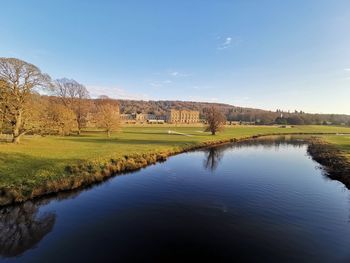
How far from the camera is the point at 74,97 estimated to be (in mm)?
66500

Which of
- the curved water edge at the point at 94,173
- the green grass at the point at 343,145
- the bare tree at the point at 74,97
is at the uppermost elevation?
the bare tree at the point at 74,97

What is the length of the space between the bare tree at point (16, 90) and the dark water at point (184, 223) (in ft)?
70.7

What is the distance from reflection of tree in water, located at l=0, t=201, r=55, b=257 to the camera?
39.0 ft

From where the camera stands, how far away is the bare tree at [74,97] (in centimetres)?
6406

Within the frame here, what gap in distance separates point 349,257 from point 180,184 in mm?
13662

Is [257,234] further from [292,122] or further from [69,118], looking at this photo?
[292,122]

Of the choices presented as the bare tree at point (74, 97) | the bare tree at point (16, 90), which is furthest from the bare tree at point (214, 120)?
the bare tree at point (16, 90)

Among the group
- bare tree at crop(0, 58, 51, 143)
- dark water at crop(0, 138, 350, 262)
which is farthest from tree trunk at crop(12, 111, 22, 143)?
dark water at crop(0, 138, 350, 262)

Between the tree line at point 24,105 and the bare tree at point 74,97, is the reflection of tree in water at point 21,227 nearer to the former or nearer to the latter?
the tree line at point 24,105

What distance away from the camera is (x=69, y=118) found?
49469mm

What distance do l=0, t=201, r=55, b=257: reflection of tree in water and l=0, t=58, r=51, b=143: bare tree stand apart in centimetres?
2390

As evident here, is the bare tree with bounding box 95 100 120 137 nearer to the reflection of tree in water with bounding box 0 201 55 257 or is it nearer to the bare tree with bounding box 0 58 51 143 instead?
the bare tree with bounding box 0 58 51 143

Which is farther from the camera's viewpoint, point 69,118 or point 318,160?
point 69,118

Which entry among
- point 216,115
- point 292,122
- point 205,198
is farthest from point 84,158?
point 292,122
